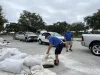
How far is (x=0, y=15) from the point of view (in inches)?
1314

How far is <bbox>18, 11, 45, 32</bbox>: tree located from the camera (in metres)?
53.4

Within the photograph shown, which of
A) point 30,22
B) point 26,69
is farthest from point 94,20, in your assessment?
point 26,69

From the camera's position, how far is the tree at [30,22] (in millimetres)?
53356

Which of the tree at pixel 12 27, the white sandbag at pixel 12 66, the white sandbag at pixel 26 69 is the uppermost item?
the tree at pixel 12 27

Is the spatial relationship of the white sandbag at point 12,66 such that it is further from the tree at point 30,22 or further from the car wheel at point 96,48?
the tree at point 30,22

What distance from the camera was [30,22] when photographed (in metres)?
54.3

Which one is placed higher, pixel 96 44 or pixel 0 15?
pixel 0 15

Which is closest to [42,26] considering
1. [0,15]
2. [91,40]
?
[0,15]

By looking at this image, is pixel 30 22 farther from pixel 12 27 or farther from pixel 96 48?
pixel 96 48

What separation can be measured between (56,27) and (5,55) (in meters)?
39.5

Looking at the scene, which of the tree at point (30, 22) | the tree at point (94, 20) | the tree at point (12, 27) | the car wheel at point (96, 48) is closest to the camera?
the car wheel at point (96, 48)

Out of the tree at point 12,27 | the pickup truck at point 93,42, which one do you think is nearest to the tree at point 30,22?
the tree at point 12,27

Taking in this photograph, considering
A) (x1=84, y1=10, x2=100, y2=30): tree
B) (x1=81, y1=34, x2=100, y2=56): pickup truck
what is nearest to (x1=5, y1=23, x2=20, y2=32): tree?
(x1=84, y1=10, x2=100, y2=30): tree

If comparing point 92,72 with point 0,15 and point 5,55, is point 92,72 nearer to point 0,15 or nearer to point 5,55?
point 5,55
